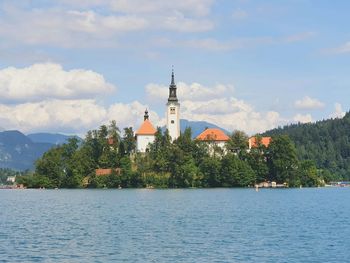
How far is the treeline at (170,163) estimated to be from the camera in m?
152

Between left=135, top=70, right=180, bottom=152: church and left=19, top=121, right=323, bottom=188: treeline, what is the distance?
1308cm

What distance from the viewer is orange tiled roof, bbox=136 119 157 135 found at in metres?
179

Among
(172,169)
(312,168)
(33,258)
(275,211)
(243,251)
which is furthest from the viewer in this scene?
(312,168)

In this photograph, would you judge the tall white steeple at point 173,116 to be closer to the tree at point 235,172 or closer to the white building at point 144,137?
the white building at point 144,137

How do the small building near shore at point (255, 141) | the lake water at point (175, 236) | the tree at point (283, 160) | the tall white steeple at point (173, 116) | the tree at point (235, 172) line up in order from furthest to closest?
the tall white steeple at point (173, 116) → the small building near shore at point (255, 141) → the tree at point (283, 160) → the tree at point (235, 172) → the lake water at point (175, 236)

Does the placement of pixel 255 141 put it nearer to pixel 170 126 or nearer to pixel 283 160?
pixel 283 160

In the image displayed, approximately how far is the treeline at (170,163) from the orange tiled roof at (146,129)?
544 inches

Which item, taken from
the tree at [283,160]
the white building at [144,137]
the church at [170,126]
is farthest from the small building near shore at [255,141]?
the white building at [144,137]

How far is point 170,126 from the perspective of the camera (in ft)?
579

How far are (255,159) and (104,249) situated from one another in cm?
11669

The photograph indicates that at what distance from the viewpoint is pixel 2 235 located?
50875 mm

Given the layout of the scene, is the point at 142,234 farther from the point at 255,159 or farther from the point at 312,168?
the point at 312,168

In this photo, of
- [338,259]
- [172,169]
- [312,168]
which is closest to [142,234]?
[338,259]

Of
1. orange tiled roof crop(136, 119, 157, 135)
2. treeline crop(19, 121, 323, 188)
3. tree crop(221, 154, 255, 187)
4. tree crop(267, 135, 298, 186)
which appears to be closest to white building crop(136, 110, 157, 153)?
orange tiled roof crop(136, 119, 157, 135)
